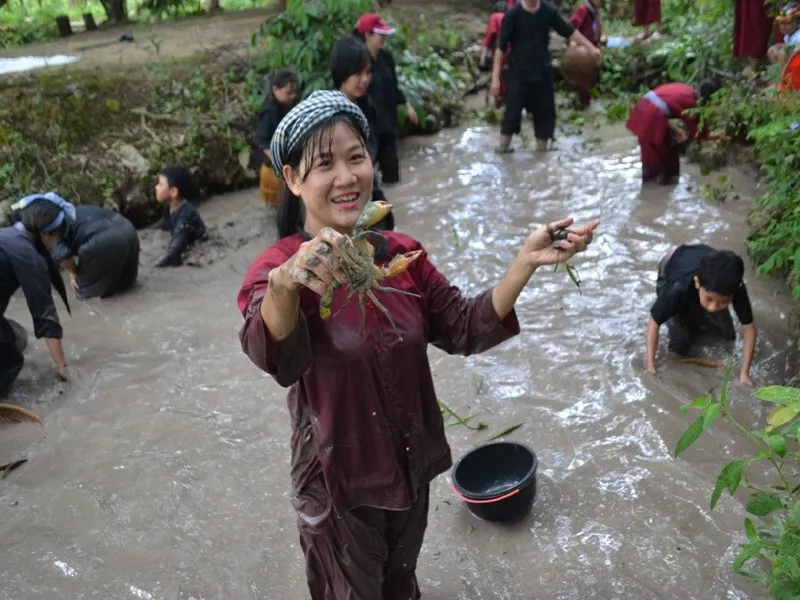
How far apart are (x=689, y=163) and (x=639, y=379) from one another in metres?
3.76

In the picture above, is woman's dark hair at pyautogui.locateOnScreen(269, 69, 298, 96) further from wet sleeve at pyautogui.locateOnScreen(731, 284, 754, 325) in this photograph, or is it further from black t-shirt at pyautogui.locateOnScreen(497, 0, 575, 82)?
wet sleeve at pyautogui.locateOnScreen(731, 284, 754, 325)

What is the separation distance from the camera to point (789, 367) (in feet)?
12.7

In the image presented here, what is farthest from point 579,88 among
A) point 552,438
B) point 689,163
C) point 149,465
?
point 149,465

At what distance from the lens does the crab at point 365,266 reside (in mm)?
1521

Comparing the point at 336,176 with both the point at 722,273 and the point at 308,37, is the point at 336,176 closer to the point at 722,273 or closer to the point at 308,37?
the point at 722,273

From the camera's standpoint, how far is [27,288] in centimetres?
421

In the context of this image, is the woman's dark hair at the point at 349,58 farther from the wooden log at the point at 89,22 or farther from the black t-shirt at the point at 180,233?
the wooden log at the point at 89,22

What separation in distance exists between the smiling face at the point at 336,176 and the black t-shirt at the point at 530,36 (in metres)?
5.73

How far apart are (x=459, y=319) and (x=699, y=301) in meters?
2.46

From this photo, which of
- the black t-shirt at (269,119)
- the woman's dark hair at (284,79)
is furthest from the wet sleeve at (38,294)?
the woman's dark hair at (284,79)

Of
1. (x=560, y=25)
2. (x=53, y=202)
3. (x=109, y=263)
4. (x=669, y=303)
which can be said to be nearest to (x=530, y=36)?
(x=560, y=25)

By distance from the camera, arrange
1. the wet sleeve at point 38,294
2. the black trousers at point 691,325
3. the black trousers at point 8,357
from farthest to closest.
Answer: the black trousers at point 8,357, the wet sleeve at point 38,294, the black trousers at point 691,325

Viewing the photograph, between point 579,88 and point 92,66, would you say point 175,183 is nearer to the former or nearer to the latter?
point 92,66

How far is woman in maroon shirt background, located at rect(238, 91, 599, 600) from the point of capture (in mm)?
1725
